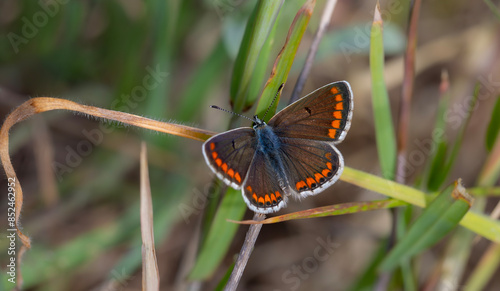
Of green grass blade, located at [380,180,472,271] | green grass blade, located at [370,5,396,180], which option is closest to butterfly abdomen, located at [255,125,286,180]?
green grass blade, located at [370,5,396,180]

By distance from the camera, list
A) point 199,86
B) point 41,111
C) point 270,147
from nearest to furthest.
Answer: point 41,111 < point 270,147 < point 199,86

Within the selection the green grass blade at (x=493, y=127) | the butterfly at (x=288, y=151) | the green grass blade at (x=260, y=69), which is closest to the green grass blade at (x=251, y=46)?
the green grass blade at (x=260, y=69)

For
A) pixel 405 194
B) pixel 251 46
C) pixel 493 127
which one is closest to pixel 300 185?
pixel 405 194

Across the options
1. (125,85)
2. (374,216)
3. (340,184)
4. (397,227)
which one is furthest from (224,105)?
(397,227)

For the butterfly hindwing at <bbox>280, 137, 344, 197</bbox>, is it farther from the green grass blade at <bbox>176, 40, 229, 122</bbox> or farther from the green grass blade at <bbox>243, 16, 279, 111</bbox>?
the green grass blade at <bbox>176, 40, 229, 122</bbox>

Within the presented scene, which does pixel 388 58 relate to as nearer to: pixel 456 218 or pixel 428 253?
pixel 428 253

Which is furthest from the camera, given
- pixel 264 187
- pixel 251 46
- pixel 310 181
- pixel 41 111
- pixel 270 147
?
pixel 270 147

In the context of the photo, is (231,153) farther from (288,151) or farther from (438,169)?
(438,169)
